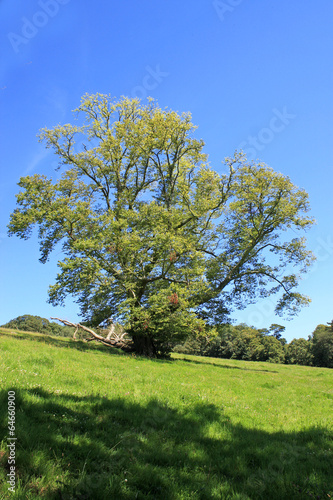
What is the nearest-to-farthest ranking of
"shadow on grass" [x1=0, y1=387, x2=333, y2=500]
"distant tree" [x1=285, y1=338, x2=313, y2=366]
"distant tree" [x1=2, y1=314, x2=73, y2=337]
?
1. "shadow on grass" [x1=0, y1=387, x2=333, y2=500]
2. "distant tree" [x1=285, y1=338, x2=313, y2=366]
3. "distant tree" [x1=2, y1=314, x2=73, y2=337]

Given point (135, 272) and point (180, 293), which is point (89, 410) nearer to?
point (180, 293)

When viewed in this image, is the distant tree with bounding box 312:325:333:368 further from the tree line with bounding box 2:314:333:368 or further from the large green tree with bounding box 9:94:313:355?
the large green tree with bounding box 9:94:313:355

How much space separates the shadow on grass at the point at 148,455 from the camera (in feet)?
13.5

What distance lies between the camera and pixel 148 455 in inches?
201

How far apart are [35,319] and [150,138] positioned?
252 feet

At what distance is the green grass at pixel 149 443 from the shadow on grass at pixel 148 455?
0.06ft

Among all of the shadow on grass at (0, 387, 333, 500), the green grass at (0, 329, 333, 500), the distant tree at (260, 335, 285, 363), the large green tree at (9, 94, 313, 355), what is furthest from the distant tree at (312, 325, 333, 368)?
the shadow on grass at (0, 387, 333, 500)

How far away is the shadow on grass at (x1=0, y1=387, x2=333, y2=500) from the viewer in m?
4.11

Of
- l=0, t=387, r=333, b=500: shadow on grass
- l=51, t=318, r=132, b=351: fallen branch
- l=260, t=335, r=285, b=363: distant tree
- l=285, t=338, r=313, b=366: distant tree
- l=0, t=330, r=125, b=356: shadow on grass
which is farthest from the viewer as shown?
l=260, t=335, r=285, b=363: distant tree

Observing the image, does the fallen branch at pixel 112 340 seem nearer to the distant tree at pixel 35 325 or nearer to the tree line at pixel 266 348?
the tree line at pixel 266 348

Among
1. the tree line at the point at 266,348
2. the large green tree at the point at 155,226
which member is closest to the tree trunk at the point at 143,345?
the large green tree at the point at 155,226

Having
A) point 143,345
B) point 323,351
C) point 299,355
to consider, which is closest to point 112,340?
point 143,345

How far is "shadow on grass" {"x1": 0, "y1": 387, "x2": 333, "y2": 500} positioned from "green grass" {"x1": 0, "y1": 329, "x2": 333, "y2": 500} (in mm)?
18

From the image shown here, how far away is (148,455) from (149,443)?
428mm
